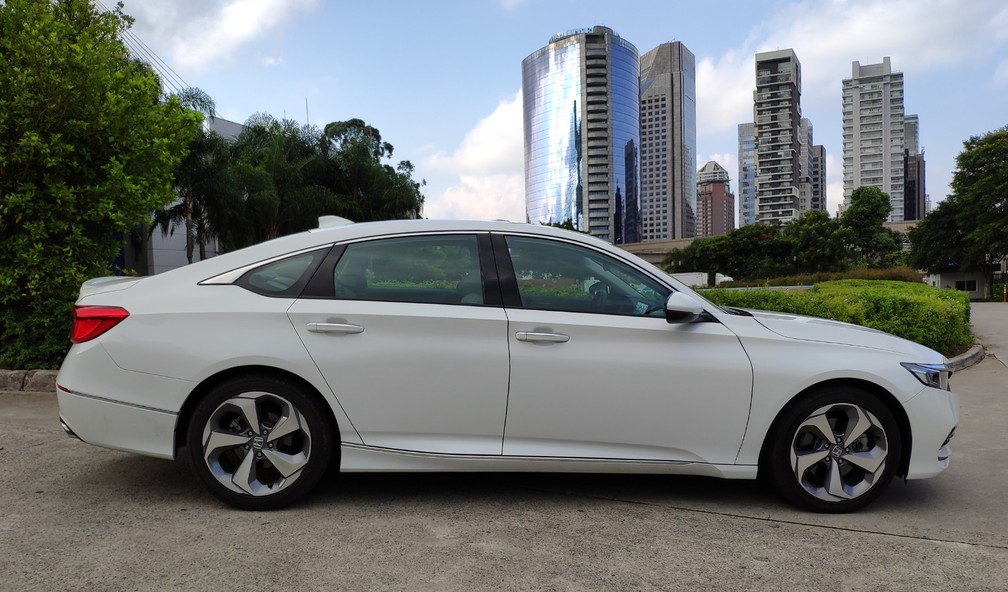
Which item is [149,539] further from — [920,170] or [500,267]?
[920,170]

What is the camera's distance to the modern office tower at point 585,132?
124812 mm

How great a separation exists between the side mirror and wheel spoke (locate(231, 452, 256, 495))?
212 centimetres

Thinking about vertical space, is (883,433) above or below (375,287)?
below

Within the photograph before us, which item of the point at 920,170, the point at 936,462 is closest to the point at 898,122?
the point at 920,170

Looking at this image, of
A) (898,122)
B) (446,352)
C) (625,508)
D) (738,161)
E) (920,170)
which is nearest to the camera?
(446,352)

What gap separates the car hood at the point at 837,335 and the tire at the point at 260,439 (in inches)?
90.7

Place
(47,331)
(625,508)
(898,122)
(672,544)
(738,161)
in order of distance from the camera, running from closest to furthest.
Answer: (672,544) → (625,508) → (47,331) → (898,122) → (738,161)

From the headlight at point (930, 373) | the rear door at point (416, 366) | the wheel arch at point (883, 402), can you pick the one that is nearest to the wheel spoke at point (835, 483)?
the wheel arch at point (883, 402)

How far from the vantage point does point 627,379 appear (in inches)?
127

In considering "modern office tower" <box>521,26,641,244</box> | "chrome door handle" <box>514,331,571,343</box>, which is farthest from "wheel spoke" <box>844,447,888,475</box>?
"modern office tower" <box>521,26,641,244</box>

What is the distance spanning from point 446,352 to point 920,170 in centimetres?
A: 22017

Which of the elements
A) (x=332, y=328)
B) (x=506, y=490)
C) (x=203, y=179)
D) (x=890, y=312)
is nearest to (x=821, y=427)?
(x=506, y=490)

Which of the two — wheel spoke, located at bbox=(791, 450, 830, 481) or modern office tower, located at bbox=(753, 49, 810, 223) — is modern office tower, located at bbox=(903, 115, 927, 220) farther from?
wheel spoke, located at bbox=(791, 450, 830, 481)

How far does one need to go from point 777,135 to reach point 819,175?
50.0 m
